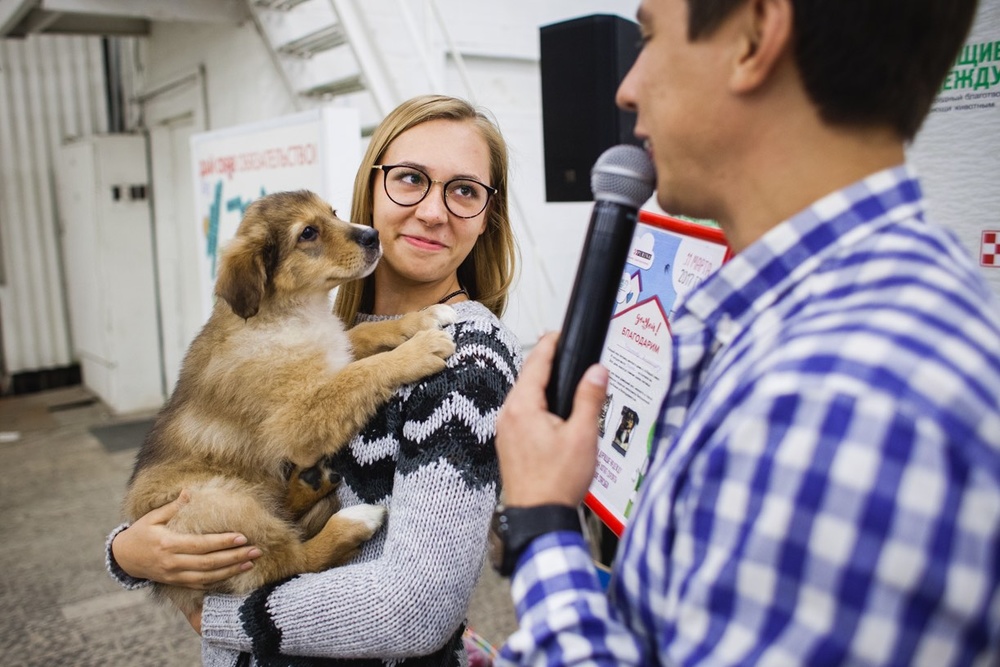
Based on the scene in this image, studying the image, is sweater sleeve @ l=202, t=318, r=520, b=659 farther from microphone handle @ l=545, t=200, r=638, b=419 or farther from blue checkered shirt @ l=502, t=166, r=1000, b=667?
blue checkered shirt @ l=502, t=166, r=1000, b=667

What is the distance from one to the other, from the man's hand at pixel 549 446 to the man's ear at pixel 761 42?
395 mm

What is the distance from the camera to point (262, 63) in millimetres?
5848

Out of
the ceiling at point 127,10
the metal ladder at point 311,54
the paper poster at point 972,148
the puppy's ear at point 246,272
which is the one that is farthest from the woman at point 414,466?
the ceiling at point 127,10

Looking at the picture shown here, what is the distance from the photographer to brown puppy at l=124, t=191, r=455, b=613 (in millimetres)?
1834

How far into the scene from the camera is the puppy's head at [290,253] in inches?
83.4

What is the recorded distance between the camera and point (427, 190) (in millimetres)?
1887

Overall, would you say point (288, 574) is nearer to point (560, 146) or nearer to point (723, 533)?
point (723, 533)

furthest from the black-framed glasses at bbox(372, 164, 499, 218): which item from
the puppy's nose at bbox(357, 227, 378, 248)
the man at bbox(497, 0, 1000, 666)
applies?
the man at bbox(497, 0, 1000, 666)

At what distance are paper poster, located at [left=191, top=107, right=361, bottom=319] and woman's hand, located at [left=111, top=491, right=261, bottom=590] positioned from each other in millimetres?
1270

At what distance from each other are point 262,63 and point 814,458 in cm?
608

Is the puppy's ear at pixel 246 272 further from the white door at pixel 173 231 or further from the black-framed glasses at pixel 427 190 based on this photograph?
the white door at pixel 173 231

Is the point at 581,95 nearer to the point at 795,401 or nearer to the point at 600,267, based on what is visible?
the point at 600,267

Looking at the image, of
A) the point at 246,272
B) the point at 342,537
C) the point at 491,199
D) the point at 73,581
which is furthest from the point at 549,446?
the point at 73,581

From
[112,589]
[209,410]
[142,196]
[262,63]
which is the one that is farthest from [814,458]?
[142,196]
